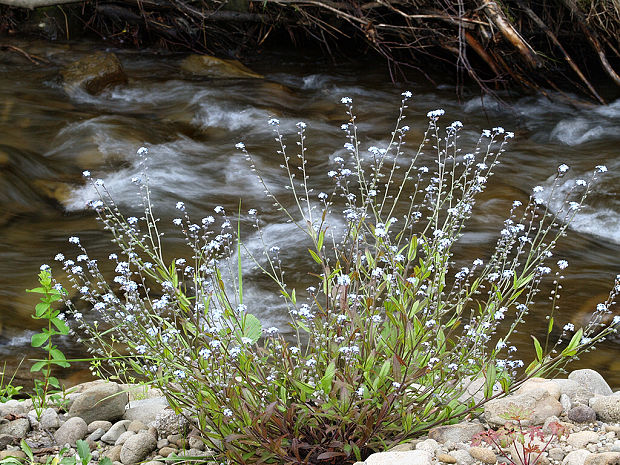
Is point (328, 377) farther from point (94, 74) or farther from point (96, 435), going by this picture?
point (94, 74)

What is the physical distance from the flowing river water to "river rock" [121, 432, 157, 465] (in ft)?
5.25

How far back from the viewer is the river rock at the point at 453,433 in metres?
2.83

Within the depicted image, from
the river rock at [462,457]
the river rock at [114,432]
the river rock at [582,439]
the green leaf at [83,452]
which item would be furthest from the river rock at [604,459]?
the river rock at [114,432]

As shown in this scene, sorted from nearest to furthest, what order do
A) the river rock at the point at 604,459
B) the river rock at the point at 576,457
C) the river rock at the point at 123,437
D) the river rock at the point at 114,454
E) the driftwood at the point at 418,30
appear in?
the river rock at the point at 604,459, the river rock at the point at 576,457, the river rock at the point at 114,454, the river rock at the point at 123,437, the driftwood at the point at 418,30

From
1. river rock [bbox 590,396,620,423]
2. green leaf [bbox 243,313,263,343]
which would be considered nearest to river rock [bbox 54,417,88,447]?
green leaf [bbox 243,313,263,343]

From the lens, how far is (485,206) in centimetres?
671

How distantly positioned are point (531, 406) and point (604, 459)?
0.59m

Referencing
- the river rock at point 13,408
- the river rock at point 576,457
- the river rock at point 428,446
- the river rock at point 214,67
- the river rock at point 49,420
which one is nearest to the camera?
the river rock at point 576,457

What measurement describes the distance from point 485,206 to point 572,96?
3622 millimetres

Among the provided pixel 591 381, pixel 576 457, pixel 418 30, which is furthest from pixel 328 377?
pixel 418 30

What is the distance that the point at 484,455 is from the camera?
2654 mm

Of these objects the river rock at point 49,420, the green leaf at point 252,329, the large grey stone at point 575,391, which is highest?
the green leaf at point 252,329

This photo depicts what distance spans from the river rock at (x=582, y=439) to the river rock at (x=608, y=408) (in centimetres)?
25

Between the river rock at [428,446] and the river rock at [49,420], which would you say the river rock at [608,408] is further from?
the river rock at [49,420]
